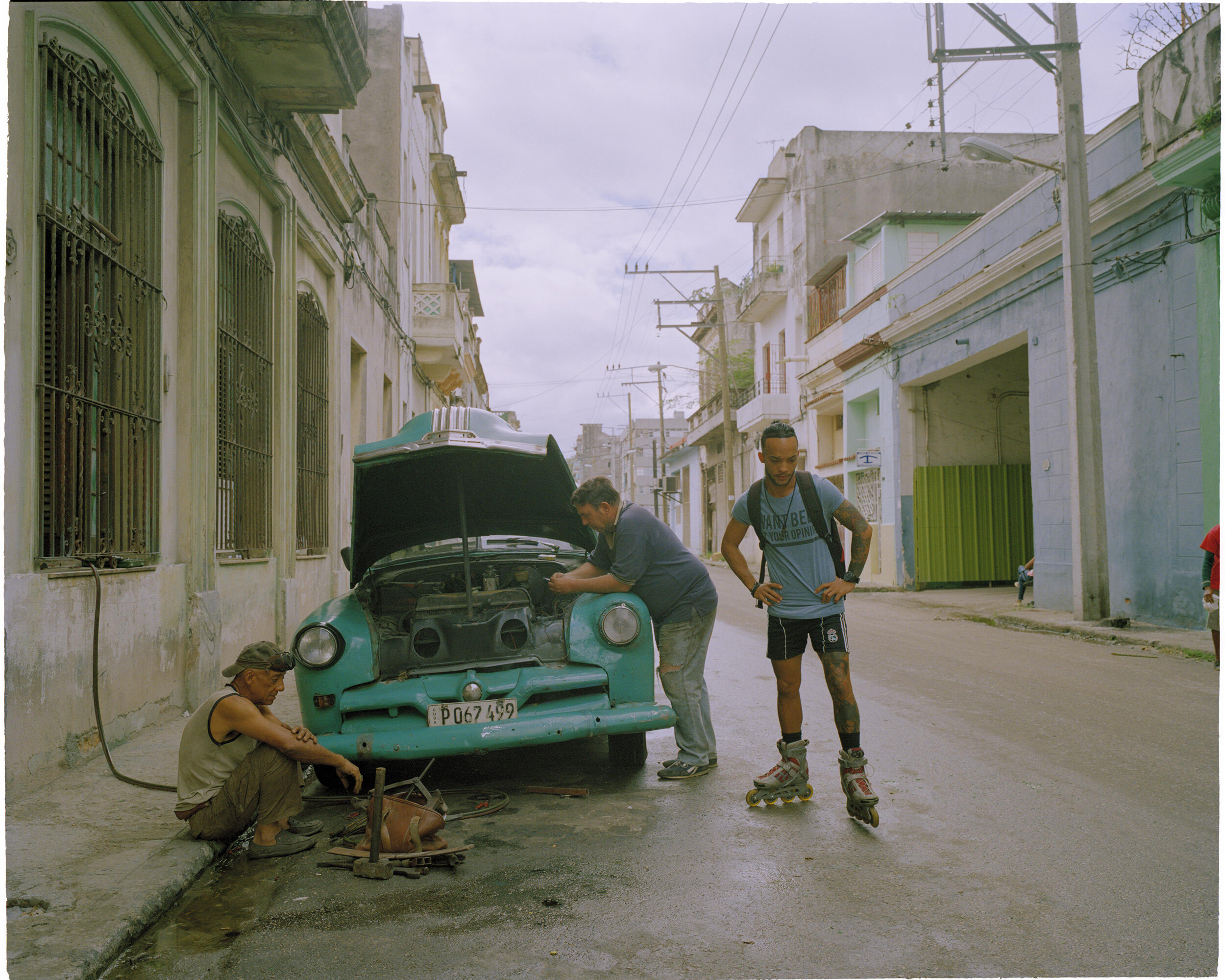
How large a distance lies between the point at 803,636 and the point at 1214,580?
4851 millimetres

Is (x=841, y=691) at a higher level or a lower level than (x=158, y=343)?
lower

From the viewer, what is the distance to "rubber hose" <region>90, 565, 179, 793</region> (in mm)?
4559

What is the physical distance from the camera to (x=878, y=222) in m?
21.6

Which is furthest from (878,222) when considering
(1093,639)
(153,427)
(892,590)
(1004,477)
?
(153,427)

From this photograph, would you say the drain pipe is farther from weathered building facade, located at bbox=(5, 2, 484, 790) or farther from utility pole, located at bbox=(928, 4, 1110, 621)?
weathered building facade, located at bbox=(5, 2, 484, 790)

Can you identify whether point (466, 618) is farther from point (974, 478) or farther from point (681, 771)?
point (974, 478)

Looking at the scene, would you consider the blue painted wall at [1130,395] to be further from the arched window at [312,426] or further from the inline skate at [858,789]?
the arched window at [312,426]

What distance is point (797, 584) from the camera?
446 centimetres

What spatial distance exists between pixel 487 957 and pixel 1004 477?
1907 centimetres

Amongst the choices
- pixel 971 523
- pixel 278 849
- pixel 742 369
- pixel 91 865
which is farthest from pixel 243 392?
pixel 742 369

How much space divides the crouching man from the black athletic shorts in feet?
6.38

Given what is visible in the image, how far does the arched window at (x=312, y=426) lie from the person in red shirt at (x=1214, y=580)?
29.1ft

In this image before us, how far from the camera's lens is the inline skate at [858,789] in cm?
393

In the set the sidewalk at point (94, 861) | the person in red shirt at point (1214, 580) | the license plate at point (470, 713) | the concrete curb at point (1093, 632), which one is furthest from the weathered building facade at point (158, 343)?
the concrete curb at point (1093, 632)
